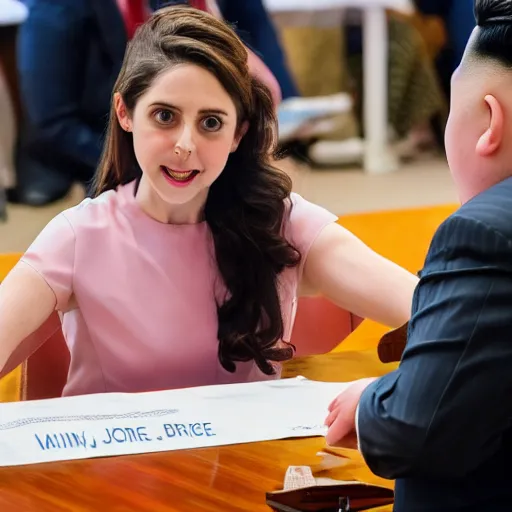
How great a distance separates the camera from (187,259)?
1459 millimetres

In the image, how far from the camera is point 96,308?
145 centimetres

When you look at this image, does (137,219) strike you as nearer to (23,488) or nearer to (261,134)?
(261,134)

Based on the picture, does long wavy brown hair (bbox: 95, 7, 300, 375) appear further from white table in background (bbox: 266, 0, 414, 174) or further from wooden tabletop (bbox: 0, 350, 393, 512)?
white table in background (bbox: 266, 0, 414, 174)

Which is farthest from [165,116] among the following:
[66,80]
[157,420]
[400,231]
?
[66,80]

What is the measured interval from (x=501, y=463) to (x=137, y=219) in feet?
2.35

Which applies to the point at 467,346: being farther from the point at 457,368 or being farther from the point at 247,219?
the point at 247,219

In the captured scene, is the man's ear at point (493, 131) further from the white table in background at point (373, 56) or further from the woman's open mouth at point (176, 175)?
the white table in background at point (373, 56)

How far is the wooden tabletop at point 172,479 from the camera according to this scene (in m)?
1.07

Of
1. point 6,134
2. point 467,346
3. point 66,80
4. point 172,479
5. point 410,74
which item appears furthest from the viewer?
point 410,74

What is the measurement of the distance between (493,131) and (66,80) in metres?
2.24

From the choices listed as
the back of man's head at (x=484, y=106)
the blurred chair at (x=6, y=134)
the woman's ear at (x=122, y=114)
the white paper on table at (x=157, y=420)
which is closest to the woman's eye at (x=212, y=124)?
the woman's ear at (x=122, y=114)

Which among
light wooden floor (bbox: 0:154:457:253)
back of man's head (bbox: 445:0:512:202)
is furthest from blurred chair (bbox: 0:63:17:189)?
back of man's head (bbox: 445:0:512:202)

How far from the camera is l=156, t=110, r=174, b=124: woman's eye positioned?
1.36 metres

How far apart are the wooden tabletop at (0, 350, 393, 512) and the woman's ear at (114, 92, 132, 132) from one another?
0.44 meters
